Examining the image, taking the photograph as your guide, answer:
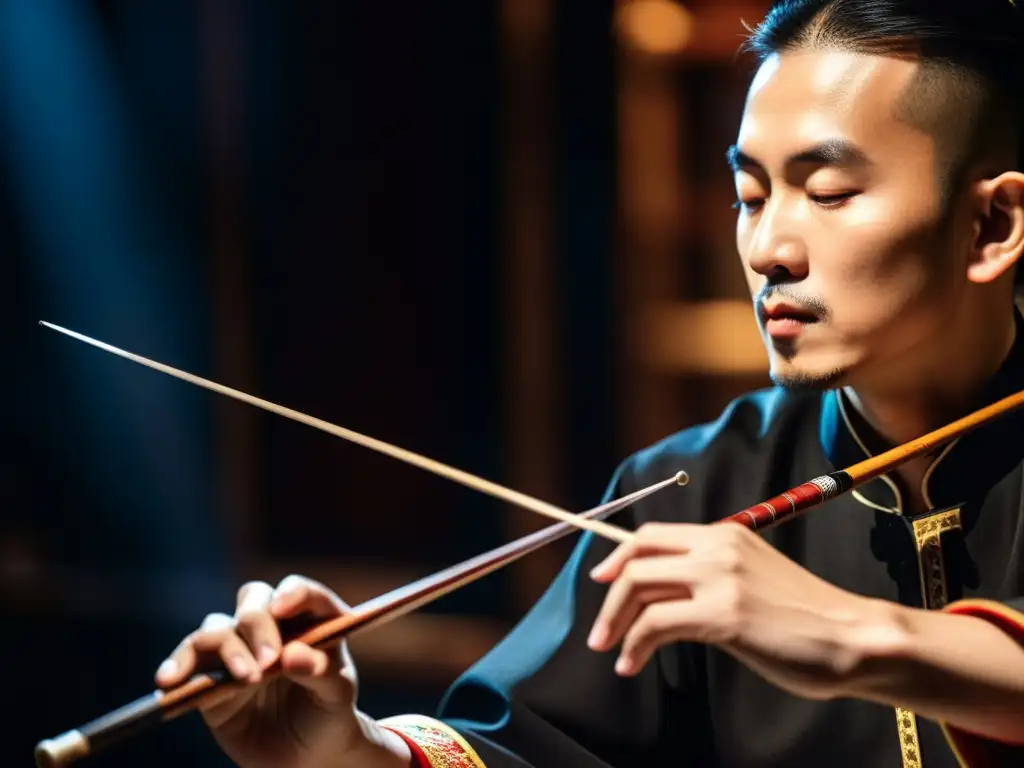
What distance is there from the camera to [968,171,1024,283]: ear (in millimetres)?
1262

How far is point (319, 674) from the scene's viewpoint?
110cm

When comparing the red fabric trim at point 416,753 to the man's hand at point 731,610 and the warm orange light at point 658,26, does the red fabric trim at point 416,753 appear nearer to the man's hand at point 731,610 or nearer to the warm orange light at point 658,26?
the man's hand at point 731,610

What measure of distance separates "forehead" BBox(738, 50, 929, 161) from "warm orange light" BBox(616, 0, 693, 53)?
163 centimetres

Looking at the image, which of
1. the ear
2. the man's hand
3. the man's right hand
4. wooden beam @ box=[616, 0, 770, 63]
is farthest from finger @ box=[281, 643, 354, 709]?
wooden beam @ box=[616, 0, 770, 63]

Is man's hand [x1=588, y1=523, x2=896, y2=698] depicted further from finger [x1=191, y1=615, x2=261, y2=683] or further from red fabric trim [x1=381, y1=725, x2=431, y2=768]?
red fabric trim [x1=381, y1=725, x2=431, y2=768]

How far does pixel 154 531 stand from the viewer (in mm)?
3213

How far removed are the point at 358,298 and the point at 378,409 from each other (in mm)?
284

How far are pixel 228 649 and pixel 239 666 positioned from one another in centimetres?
2

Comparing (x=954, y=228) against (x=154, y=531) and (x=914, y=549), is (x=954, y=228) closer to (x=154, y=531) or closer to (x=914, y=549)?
(x=914, y=549)

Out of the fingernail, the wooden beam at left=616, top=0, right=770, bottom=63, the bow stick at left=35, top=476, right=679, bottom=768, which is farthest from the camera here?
the wooden beam at left=616, top=0, right=770, bottom=63

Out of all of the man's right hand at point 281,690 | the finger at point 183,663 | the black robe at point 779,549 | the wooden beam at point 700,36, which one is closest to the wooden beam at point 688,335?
the wooden beam at point 700,36

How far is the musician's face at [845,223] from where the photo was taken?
1206 mm

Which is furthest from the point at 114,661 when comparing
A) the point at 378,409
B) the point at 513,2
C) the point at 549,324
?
the point at 513,2

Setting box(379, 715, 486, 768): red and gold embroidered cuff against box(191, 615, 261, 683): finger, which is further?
box(379, 715, 486, 768): red and gold embroidered cuff
